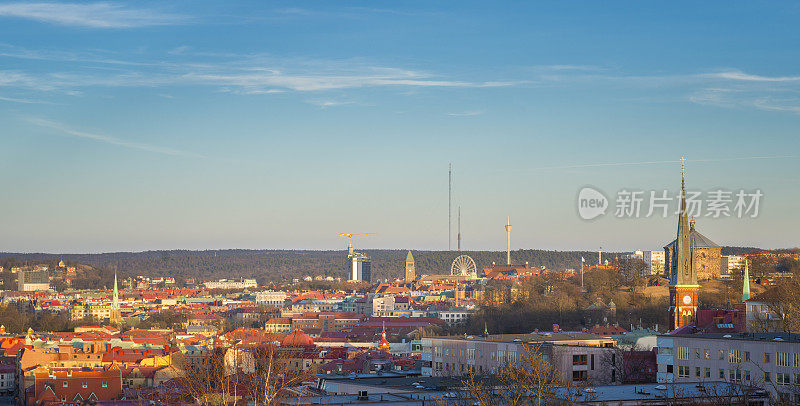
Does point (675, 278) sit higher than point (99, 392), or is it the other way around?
point (675, 278)

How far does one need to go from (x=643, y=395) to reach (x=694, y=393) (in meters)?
2.39

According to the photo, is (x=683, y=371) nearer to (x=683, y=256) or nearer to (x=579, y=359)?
(x=579, y=359)

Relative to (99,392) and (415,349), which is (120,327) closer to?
(415,349)

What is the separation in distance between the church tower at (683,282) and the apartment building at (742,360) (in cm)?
2250

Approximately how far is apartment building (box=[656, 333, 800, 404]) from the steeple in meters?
24.0

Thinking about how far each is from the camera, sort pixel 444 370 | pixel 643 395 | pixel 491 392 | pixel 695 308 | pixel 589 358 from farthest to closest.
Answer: pixel 695 308, pixel 444 370, pixel 589 358, pixel 643 395, pixel 491 392

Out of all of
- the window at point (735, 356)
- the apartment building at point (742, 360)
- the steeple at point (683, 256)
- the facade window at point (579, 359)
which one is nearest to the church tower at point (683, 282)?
the steeple at point (683, 256)

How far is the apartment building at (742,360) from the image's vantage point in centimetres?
4734

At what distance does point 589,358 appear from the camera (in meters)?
60.3

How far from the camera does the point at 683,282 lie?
78000mm

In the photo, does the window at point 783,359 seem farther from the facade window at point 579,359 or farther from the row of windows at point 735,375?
the facade window at point 579,359

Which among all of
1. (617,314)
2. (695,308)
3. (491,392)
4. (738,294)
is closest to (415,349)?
(617,314)

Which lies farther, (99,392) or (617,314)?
(617,314)

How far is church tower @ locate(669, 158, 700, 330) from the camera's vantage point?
252 feet
